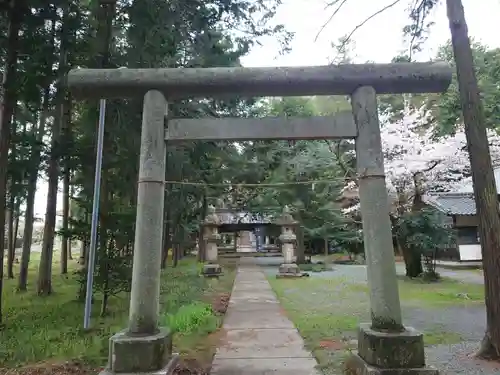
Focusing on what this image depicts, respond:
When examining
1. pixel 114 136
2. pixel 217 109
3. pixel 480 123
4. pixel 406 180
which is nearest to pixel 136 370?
pixel 480 123

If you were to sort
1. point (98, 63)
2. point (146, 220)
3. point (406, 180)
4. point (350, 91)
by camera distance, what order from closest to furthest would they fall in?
point (146, 220), point (350, 91), point (98, 63), point (406, 180)

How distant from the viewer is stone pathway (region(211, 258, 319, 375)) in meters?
4.63

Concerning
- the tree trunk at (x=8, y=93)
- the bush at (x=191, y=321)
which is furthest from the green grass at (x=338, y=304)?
the tree trunk at (x=8, y=93)

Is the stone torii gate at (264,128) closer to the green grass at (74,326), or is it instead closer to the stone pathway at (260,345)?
the stone pathway at (260,345)

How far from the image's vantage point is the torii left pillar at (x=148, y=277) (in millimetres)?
3875

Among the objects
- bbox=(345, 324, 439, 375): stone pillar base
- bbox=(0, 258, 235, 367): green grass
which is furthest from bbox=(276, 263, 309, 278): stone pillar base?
bbox=(345, 324, 439, 375): stone pillar base

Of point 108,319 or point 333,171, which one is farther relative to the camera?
point 333,171

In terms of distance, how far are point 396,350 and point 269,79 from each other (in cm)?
305

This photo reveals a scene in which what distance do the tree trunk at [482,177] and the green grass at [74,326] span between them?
362 cm

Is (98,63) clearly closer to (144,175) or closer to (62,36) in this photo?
(62,36)

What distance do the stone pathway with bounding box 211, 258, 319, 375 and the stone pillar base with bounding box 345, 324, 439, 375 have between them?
847mm

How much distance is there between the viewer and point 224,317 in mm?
7801

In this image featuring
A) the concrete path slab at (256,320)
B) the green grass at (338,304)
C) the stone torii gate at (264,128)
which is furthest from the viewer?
the concrete path slab at (256,320)

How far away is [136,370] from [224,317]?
13.4 ft
